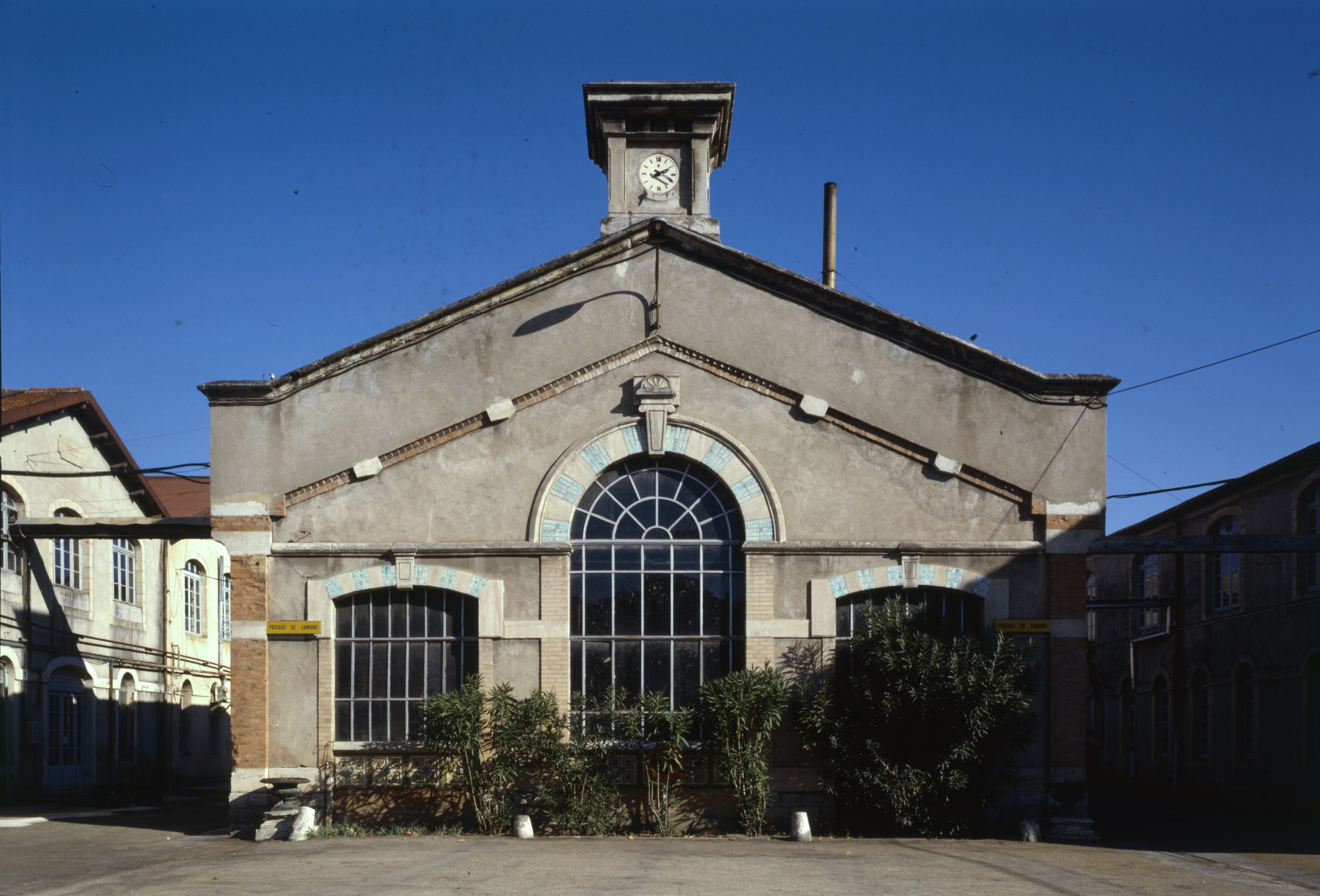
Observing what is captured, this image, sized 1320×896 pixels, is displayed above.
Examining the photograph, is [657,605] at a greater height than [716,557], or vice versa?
[716,557]

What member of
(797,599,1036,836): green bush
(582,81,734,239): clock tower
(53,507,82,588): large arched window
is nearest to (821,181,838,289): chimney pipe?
(582,81,734,239): clock tower

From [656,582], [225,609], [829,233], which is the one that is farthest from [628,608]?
[225,609]

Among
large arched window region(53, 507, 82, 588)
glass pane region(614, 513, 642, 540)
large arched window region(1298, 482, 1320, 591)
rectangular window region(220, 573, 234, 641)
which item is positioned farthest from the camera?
rectangular window region(220, 573, 234, 641)

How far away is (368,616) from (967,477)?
8236 millimetres

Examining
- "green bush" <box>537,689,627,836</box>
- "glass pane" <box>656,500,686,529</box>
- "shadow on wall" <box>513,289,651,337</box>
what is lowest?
"green bush" <box>537,689,627,836</box>

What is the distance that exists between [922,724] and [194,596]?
2198cm

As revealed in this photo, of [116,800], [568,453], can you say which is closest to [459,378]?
[568,453]

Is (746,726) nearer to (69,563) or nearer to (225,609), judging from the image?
(69,563)

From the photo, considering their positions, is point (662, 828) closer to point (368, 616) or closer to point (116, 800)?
point (368, 616)

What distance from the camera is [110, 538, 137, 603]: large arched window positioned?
26.0 meters

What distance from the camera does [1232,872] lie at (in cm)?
1300

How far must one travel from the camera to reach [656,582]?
16.3 metres

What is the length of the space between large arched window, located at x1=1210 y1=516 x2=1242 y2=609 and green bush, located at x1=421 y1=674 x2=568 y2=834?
16.0 m

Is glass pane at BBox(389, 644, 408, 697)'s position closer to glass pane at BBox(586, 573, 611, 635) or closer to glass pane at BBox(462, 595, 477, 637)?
glass pane at BBox(462, 595, 477, 637)
